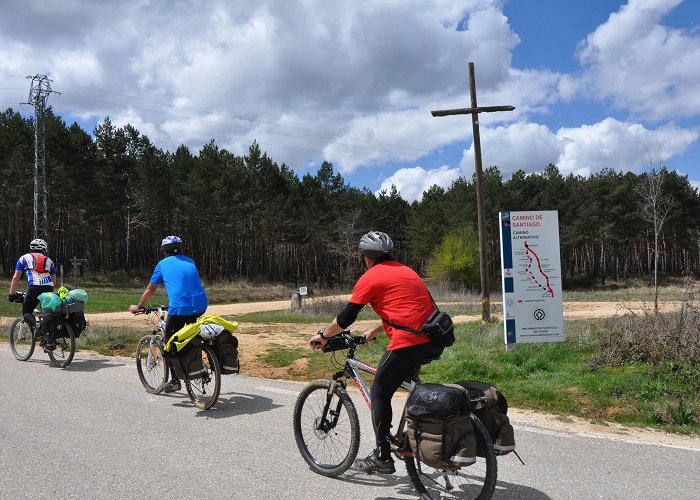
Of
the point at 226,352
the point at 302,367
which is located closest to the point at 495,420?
the point at 226,352

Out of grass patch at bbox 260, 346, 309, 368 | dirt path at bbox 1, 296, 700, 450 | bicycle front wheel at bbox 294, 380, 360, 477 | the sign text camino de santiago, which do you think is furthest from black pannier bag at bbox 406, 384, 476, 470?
the sign text camino de santiago

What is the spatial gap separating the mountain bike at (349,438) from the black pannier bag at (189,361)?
7.09ft

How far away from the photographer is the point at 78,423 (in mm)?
5953

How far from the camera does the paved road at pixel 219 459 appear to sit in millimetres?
4133

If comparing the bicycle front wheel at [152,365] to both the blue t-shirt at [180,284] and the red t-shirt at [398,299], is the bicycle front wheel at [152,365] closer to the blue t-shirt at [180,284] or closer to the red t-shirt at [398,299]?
the blue t-shirt at [180,284]

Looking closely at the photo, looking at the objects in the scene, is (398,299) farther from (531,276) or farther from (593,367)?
(531,276)

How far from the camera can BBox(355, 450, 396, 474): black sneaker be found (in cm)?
409

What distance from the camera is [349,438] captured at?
4383mm

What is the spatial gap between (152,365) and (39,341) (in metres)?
3.74

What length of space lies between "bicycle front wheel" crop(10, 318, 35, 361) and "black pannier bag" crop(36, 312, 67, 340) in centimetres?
70

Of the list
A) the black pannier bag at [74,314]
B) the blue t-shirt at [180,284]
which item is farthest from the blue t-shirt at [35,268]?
the blue t-shirt at [180,284]

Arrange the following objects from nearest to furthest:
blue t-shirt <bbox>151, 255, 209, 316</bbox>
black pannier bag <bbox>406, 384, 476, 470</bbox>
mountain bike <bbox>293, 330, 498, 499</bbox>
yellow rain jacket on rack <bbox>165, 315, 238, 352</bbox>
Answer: black pannier bag <bbox>406, 384, 476, 470</bbox>, mountain bike <bbox>293, 330, 498, 499</bbox>, yellow rain jacket on rack <bbox>165, 315, 238, 352</bbox>, blue t-shirt <bbox>151, 255, 209, 316</bbox>

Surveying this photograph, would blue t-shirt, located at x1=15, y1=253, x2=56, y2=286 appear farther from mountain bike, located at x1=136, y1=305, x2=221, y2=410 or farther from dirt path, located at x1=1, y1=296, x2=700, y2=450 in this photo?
dirt path, located at x1=1, y1=296, x2=700, y2=450

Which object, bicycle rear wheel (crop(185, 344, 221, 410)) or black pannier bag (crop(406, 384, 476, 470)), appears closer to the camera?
black pannier bag (crop(406, 384, 476, 470))
